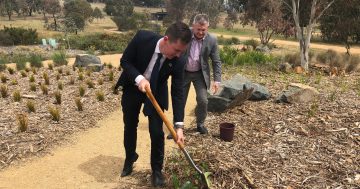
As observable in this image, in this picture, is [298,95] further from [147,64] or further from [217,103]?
[147,64]

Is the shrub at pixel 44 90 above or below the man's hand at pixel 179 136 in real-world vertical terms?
below

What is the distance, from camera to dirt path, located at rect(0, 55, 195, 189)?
4.43 meters

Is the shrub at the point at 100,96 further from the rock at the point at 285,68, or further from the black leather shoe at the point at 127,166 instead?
the rock at the point at 285,68

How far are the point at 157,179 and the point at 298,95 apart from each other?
12.0ft

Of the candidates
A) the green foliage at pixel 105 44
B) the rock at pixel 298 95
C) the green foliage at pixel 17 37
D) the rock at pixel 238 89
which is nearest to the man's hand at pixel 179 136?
the rock at pixel 238 89

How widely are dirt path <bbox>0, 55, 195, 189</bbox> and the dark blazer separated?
110 centimetres

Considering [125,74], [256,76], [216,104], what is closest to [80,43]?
[256,76]

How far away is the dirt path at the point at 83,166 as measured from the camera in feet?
14.5

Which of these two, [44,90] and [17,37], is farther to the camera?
[17,37]

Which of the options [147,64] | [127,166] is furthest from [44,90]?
[147,64]

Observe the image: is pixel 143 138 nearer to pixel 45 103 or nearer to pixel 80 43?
pixel 45 103

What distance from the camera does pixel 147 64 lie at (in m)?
3.79

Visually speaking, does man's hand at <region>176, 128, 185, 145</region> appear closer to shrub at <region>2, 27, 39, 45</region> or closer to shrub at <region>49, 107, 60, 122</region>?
shrub at <region>49, 107, 60, 122</region>

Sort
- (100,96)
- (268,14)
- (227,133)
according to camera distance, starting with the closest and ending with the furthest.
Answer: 1. (227,133)
2. (100,96)
3. (268,14)
